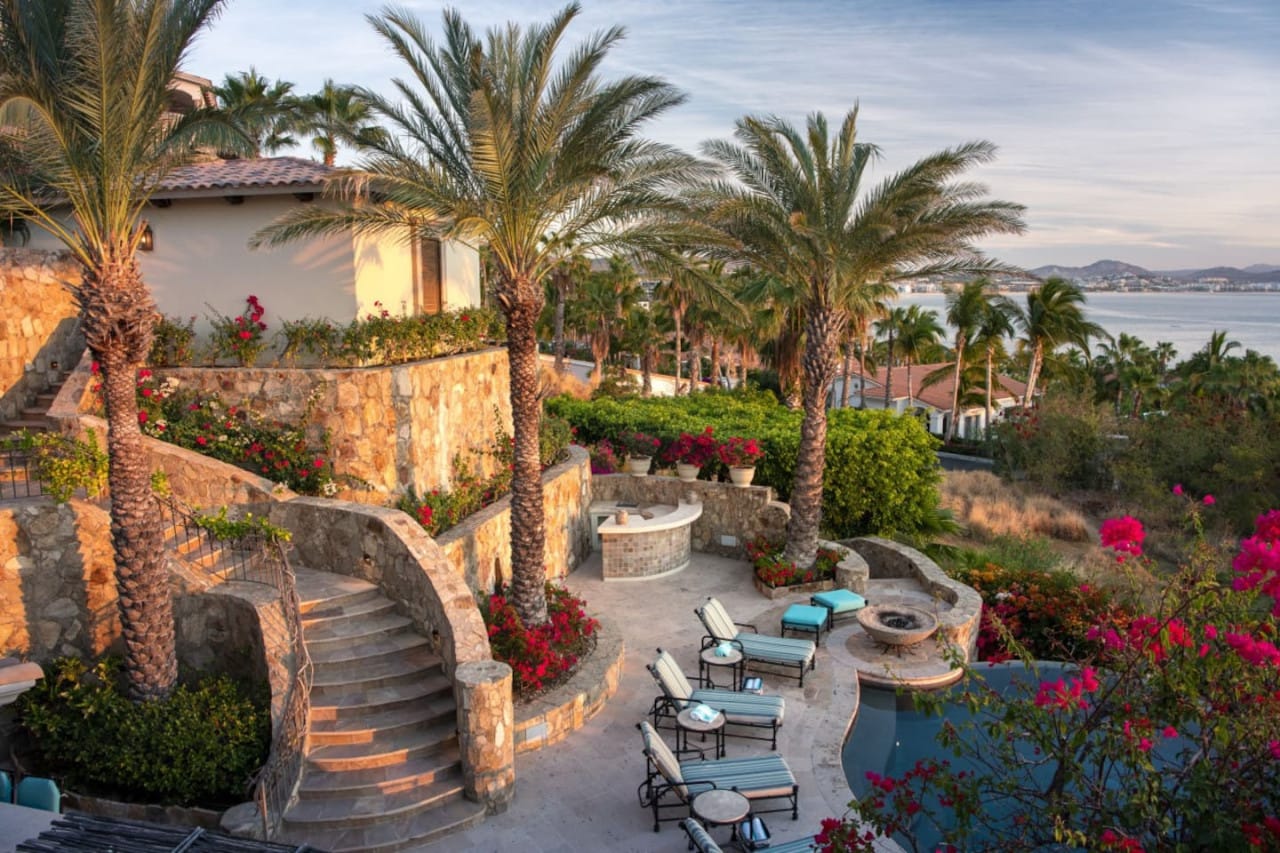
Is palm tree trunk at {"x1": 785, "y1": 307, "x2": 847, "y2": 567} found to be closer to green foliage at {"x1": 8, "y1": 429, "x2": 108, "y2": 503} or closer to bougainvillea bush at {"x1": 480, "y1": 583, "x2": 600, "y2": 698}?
bougainvillea bush at {"x1": 480, "y1": 583, "x2": 600, "y2": 698}

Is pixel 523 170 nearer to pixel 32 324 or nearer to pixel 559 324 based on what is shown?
pixel 32 324

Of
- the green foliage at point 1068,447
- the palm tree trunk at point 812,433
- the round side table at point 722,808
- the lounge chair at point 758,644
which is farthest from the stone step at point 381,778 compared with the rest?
the green foliage at point 1068,447

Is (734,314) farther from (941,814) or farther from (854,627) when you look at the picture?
(941,814)

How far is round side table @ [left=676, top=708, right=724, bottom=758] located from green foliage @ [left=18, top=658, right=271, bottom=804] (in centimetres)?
485

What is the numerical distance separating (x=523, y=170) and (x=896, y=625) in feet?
29.8

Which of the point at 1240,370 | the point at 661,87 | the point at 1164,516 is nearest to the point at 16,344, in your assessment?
the point at 661,87

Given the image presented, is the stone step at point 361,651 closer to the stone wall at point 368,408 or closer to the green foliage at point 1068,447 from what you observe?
the stone wall at point 368,408

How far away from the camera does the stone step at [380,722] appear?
973 cm

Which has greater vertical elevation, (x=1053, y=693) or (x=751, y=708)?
(x=1053, y=693)

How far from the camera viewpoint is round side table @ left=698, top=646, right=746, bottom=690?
40.2 feet

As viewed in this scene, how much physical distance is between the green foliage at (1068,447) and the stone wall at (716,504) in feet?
54.3

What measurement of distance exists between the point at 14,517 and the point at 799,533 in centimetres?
1256

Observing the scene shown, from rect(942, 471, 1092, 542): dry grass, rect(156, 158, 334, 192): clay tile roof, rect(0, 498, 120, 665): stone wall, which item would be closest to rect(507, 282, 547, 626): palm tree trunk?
rect(156, 158, 334, 192): clay tile roof

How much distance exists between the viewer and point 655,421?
21078mm
